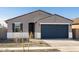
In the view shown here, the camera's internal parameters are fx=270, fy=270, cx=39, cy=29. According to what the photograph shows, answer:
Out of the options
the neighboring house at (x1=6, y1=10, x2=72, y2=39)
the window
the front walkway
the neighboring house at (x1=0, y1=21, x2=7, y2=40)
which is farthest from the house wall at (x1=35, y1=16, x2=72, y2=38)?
the neighboring house at (x1=0, y1=21, x2=7, y2=40)

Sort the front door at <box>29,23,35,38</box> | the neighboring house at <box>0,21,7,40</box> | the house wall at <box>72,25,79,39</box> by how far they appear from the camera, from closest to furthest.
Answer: the neighboring house at <box>0,21,7,40</box> < the front door at <box>29,23,35,38</box> < the house wall at <box>72,25,79,39</box>

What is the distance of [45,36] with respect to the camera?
12.3m

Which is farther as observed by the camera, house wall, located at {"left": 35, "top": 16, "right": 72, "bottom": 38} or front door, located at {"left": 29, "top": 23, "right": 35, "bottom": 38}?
house wall, located at {"left": 35, "top": 16, "right": 72, "bottom": 38}

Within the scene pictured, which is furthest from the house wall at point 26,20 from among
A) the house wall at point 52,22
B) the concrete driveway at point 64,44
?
the concrete driveway at point 64,44

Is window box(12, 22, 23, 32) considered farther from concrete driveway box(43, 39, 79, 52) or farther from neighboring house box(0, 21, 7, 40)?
concrete driveway box(43, 39, 79, 52)

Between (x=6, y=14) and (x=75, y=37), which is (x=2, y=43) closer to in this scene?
(x=6, y=14)

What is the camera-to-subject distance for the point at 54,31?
40.4 feet

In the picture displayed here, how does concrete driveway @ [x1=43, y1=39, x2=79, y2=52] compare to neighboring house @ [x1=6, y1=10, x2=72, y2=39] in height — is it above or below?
below

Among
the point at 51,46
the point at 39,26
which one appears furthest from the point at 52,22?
the point at 51,46

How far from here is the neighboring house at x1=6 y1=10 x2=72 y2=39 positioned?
1169 centimetres

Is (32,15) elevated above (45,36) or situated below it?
above

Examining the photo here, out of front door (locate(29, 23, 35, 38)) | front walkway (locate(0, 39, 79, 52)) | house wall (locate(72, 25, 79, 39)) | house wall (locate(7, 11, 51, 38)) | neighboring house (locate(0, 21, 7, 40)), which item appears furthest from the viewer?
house wall (locate(72, 25, 79, 39))
